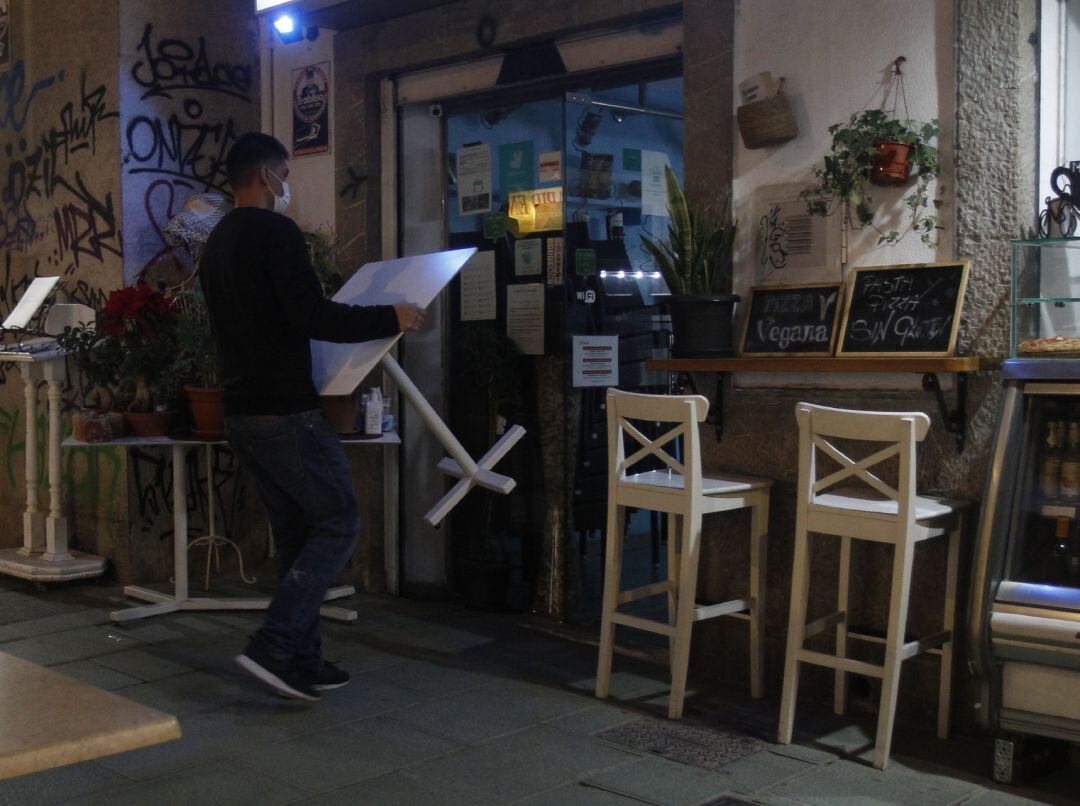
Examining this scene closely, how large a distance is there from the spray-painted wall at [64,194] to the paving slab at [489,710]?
266 centimetres

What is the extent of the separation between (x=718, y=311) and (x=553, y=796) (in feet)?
6.08

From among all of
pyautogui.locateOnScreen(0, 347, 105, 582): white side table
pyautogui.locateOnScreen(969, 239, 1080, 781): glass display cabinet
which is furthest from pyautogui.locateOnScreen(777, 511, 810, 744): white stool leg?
pyautogui.locateOnScreen(0, 347, 105, 582): white side table

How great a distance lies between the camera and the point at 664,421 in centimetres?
391

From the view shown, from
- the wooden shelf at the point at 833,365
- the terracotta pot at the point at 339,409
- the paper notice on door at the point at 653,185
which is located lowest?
the terracotta pot at the point at 339,409

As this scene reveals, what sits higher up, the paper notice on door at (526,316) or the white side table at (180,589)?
the paper notice on door at (526,316)

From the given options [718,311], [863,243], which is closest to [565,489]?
[718,311]

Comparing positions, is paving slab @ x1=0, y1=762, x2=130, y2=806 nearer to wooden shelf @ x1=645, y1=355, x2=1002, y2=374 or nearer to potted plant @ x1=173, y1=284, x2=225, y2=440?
potted plant @ x1=173, y1=284, x2=225, y2=440

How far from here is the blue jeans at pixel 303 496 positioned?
381 cm

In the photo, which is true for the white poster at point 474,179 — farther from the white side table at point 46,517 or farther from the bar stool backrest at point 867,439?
the bar stool backrest at point 867,439

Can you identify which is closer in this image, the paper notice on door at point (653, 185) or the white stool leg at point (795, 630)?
the white stool leg at point (795, 630)

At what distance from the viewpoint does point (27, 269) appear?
6750 millimetres

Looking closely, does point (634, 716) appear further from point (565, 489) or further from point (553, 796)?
point (565, 489)

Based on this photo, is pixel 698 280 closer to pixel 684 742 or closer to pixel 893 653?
pixel 893 653

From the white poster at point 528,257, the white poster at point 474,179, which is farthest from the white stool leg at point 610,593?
the white poster at point 474,179
